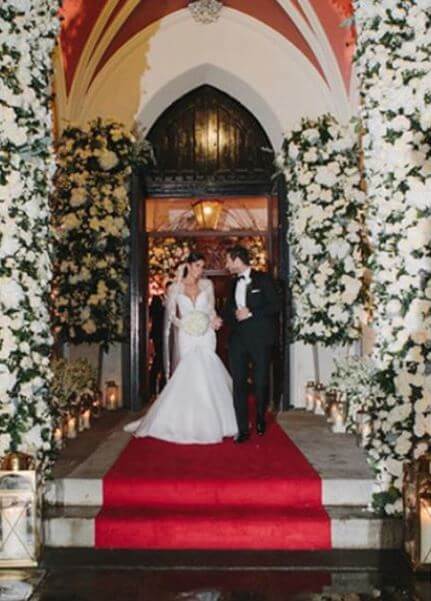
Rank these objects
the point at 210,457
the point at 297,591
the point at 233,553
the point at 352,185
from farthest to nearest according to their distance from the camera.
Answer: the point at 352,185
the point at 210,457
the point at 233,553
the point at 297,591

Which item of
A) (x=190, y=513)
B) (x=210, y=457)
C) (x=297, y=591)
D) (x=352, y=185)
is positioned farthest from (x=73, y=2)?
(x=297, y=591)

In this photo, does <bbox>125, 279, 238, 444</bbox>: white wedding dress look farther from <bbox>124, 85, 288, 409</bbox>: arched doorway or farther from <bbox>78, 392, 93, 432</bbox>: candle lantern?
<bbox>124, 85, 288, 409</bbox>: arched doorway

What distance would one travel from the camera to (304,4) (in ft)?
29.5

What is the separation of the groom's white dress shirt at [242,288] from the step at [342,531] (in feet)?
8.44

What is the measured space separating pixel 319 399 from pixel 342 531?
13.1 ft

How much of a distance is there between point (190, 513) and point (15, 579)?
4.37 ft

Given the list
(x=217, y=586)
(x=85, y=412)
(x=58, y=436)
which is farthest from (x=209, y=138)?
(x=217, y=586)

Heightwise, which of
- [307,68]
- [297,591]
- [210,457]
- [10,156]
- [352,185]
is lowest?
[297,591]

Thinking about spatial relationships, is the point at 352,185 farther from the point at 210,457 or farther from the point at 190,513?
the point at 190,513

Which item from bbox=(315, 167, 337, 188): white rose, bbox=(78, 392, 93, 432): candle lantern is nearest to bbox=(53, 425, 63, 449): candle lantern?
bbox=(78, 392, 93, 432): candle lantern

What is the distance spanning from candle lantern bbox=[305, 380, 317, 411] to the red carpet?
9.34ft

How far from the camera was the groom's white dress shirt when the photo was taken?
7137 millimetres

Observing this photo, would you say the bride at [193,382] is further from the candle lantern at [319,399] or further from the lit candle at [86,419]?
the candle lantern at [319,399]

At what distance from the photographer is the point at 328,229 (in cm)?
866
